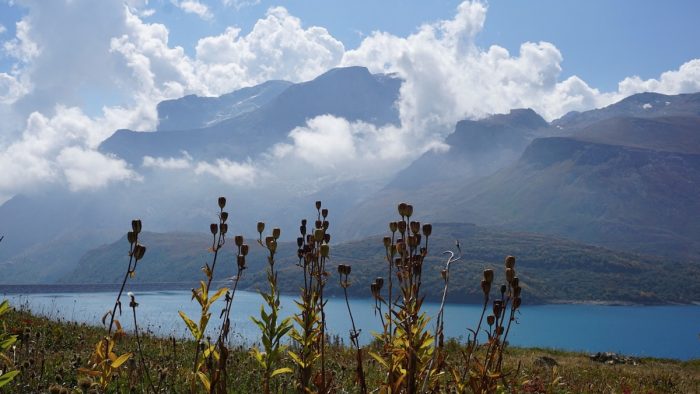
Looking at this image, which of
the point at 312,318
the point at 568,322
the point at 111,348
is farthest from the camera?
the point at 568,322


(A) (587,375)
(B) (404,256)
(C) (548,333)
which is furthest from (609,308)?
(B) (404,256)

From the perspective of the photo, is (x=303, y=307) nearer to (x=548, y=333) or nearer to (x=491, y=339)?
(x=491, y=339)

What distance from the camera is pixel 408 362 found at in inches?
96.1

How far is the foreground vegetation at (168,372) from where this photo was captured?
4883mm

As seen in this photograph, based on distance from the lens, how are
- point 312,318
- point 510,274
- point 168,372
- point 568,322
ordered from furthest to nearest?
point 568,322 < point 168,372 < point 312,318 < point 510,274

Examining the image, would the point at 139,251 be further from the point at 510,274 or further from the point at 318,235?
the point at 510,274

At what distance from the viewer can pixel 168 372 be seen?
6.50m

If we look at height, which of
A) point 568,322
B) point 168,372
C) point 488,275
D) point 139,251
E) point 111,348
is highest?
point 139,251

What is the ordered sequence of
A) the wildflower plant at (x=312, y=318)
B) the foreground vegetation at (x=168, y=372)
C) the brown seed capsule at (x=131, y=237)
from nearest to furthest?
the brown seed capsule at (x=131, y=237)
the wildflower plant at (x=312, y=318)
the foreground vegetation at (x=168, y=372)

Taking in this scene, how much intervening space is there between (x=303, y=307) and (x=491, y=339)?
40.7 inches

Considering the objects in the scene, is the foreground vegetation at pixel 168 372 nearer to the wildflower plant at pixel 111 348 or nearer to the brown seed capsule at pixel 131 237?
the wildflower plant at pixel 111 348

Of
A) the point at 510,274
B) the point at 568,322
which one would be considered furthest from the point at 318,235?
the point at 568,322

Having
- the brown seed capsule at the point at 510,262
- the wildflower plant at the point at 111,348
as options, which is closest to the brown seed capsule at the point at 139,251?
the wildflower plant at the point at 111,348

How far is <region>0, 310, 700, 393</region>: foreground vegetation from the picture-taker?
16.0 ft
